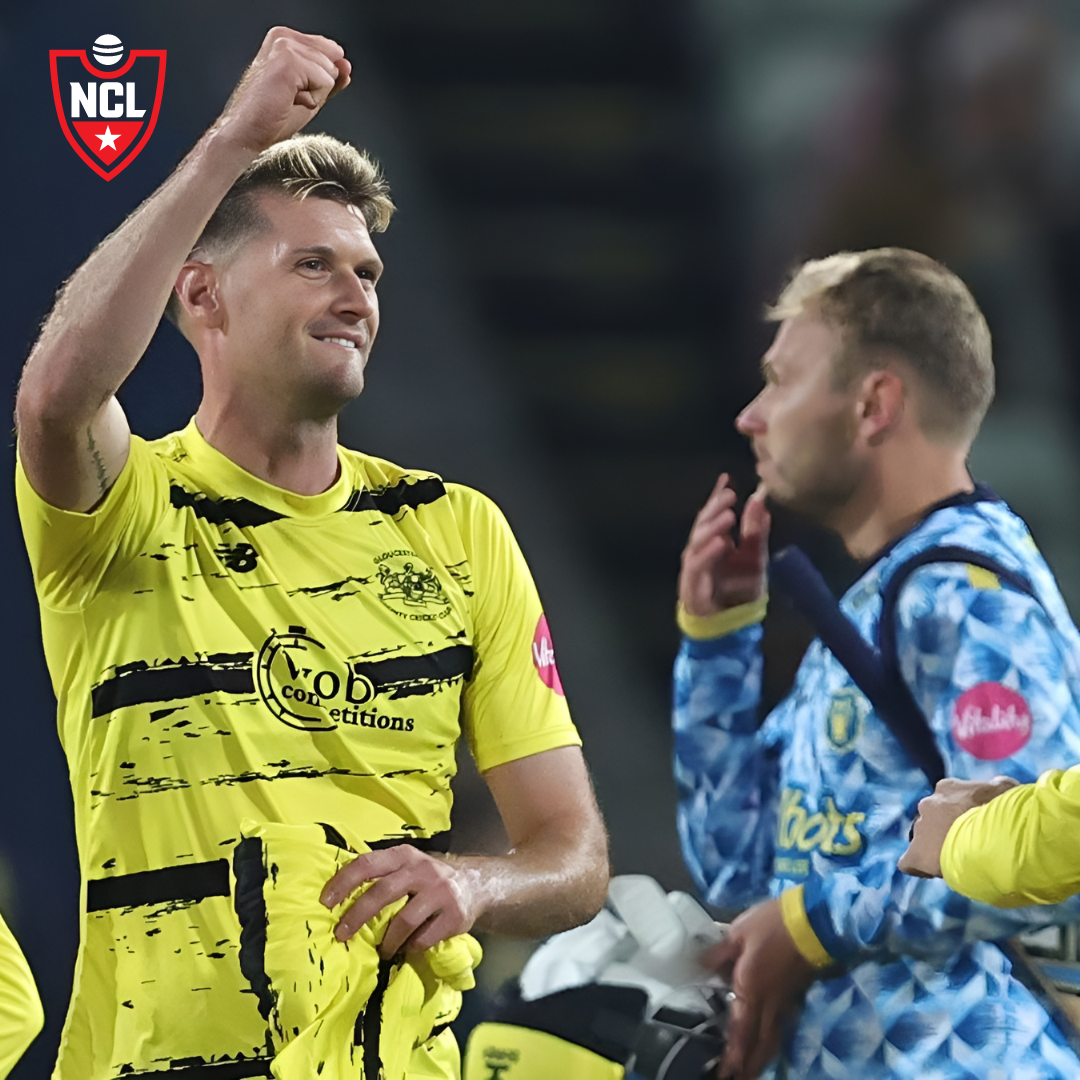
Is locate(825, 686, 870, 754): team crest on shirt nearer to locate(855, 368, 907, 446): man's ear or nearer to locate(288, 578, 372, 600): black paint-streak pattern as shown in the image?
locate(855, 368, 907, 446): man's ear

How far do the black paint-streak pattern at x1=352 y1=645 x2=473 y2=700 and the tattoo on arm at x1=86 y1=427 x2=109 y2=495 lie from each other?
0.34 metres

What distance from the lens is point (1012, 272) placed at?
1786mm

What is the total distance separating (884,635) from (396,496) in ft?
2.03

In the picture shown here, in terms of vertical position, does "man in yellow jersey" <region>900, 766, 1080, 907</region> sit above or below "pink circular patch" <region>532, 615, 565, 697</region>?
below

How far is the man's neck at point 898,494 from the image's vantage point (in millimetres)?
1766

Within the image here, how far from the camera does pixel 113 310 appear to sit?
1413 millimetres

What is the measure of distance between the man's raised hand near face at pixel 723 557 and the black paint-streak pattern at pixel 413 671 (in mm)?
309

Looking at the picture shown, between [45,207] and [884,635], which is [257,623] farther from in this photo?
[884,635]

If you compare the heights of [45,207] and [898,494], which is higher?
[45,207]

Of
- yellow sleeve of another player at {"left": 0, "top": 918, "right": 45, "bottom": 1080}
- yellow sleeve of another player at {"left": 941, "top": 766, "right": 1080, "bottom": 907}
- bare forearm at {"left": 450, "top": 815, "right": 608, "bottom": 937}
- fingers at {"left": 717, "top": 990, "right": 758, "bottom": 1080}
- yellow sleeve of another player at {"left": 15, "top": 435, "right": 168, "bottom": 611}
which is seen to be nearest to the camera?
yellow sleeve of another player at {"left": 0, "top": 918, "right": 45, "bottom": 1080}

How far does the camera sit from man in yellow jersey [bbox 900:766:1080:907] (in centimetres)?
139

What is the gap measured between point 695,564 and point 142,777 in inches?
27.9

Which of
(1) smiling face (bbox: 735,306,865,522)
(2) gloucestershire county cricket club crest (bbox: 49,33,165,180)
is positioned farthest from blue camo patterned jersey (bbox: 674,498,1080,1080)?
(2) gloucestershire county cricket club crest (bbox: 49,33,165,180)

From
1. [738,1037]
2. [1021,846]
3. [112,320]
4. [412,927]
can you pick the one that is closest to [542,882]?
[412,927]
